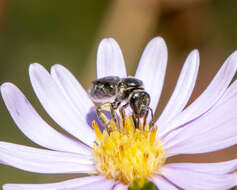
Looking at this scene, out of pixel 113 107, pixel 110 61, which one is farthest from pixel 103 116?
pixel 110 61

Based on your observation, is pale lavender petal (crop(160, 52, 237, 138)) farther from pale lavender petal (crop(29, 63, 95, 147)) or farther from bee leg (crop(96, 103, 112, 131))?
pale lavender petal (crop(29, 63, 95, 147))

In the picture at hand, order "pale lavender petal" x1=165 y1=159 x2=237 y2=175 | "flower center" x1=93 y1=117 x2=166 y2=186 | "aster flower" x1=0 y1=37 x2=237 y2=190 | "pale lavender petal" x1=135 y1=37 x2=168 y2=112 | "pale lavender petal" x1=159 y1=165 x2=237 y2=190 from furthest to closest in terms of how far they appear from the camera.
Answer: "pale lavender petal" x1=135 y1=37 x2=168 y2=112 → "flower center" x1=93 y1=117 x2=166 y2=186 → "aster flower" x1=0 y1=37 x2=237 y2=190 → "pale lavender petal" x1=165 y1=159 x2=237 y2=175 → "pale lavender petal" x1=159 y1=165 x2=237 y2=190

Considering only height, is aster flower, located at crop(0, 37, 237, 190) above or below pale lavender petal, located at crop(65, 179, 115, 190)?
above

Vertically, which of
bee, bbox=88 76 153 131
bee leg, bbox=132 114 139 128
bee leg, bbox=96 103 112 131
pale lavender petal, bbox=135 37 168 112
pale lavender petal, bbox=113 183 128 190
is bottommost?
pale lavender petal, bbox=113 183 128 190

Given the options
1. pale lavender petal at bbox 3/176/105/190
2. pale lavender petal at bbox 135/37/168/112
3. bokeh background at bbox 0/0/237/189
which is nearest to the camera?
pale lavender petal at bbox 3/176/105/190

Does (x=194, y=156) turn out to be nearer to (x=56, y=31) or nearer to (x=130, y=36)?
(x=130, y=36)

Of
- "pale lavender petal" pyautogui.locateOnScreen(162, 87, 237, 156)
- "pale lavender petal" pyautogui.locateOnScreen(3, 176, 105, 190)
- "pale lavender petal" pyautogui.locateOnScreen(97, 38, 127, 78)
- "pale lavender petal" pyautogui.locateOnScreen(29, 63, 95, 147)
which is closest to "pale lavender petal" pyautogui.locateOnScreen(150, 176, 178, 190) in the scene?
"pale lavender petal" pyautogui.locateOnScreen(162, 87, 237, 156)

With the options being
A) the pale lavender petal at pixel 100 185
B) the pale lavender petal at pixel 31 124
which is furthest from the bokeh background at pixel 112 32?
the pale lavender petal at pixel 100 185

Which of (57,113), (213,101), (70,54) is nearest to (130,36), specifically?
(70,54)

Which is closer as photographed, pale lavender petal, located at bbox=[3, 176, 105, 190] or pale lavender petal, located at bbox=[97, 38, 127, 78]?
pale lavender petal, located at bbox=[3, 176, 105, 190]
